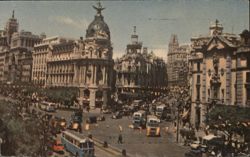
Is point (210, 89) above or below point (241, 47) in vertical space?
below

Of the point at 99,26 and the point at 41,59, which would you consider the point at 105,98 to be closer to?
the point at 41,59

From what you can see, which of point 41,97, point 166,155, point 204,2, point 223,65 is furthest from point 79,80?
point 223,65

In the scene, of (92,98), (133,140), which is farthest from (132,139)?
(92,98)

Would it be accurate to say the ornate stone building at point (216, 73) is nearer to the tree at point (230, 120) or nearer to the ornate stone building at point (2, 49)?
the tree at point (230, 120)

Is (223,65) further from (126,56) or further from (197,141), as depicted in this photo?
(126,56)

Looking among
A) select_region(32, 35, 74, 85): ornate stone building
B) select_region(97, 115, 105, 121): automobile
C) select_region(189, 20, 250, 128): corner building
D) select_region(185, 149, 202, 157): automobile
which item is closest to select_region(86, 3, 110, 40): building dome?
select_region(32, 35, 74, 85): ornate stone building

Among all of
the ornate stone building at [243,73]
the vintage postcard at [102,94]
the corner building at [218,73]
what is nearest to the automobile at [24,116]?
the vintage postcard at [102,94]
